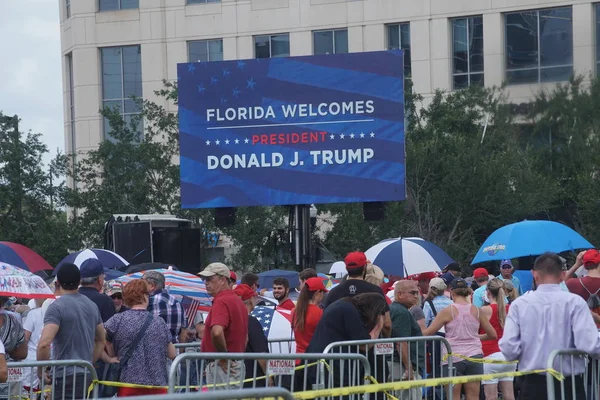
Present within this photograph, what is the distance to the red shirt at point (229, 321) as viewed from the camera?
30.1 feet

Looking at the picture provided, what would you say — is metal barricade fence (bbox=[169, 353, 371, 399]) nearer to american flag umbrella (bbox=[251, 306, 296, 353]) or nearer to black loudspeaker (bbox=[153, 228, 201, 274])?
american flag umbrella (bbox=[251, 306, 296, 353])

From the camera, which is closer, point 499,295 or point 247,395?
point 247,395

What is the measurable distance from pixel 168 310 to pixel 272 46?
40.2 m

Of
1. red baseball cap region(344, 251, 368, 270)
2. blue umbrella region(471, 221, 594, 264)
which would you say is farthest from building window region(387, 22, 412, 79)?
red baseball cap region(344, 251, 368, 270)

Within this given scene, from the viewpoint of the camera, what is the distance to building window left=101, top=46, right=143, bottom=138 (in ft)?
170

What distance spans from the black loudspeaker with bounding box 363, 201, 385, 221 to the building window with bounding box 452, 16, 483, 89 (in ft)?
79.6

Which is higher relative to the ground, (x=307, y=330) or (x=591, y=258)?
(x=591, y=258)

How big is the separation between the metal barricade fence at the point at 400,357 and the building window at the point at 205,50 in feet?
133

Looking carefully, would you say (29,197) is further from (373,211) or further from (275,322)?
(275,322)

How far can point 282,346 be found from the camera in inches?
492

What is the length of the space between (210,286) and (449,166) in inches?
1090

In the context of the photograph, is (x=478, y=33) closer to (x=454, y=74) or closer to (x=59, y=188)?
(x=454, y=74)

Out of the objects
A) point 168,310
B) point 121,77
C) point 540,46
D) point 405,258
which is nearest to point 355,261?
point 168,310

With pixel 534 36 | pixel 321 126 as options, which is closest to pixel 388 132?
pixel 321 126
